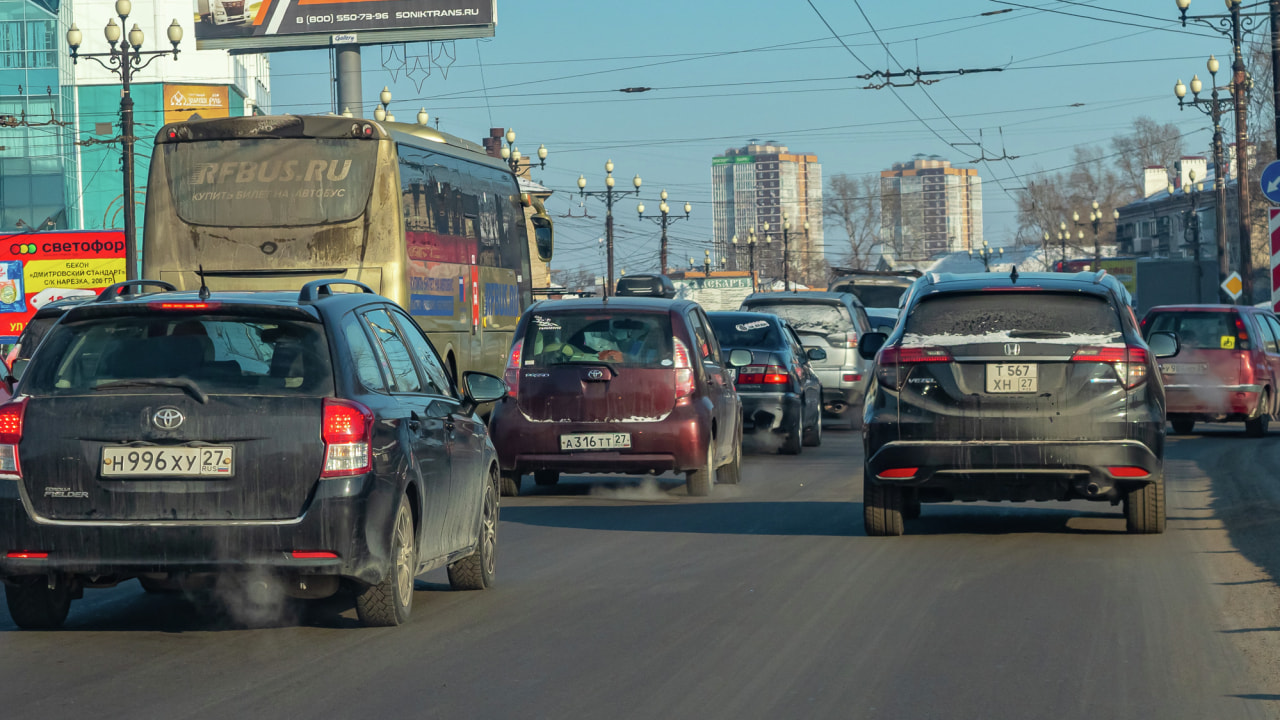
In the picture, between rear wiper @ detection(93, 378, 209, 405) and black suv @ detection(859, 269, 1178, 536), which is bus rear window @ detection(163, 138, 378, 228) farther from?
rear wiper @ detection(93, 378, 209, 405)

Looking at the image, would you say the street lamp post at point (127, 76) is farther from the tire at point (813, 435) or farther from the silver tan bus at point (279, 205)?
the tire at point (813, 435)

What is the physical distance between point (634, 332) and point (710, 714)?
784cm

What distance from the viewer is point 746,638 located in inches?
285

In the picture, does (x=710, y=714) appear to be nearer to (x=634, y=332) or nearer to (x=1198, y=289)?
(x=634, y=332)

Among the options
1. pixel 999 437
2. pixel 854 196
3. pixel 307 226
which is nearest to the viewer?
pixel 999 437

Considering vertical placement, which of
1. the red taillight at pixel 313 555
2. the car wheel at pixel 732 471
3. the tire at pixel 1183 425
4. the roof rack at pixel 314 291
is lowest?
the tire at pixel 1183 425

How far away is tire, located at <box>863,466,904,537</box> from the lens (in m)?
10.8

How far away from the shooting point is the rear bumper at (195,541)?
22.3ft

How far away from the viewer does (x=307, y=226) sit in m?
19.5

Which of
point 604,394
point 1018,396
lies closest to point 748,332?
point 604,394

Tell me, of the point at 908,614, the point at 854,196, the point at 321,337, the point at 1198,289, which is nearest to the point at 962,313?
the point at 908,614

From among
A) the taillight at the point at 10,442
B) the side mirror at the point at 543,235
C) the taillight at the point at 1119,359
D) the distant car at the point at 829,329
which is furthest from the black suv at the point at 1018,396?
the side mirror at the point at 543,235

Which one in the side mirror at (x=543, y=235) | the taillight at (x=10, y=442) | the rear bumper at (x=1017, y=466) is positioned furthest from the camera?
the side mirror at (x=543, y=235)

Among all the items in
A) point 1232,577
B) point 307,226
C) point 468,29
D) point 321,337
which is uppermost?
point 468,29
